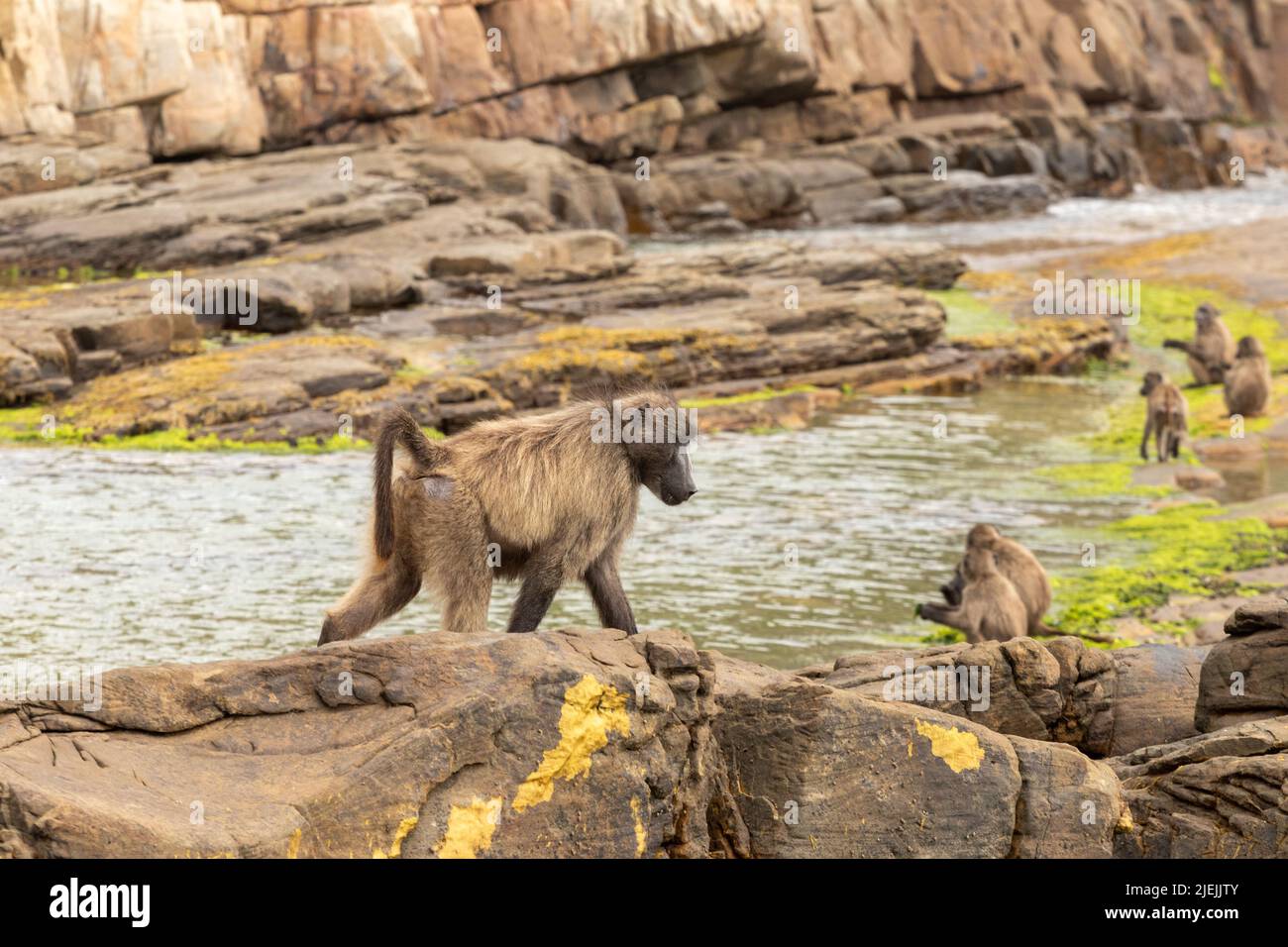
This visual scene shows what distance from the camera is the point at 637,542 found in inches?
673

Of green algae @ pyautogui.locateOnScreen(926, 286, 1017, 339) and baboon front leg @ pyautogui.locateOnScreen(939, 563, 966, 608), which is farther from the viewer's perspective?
green algae @ pyautogui.locateOnScreen(926, 286, 1017, 339)

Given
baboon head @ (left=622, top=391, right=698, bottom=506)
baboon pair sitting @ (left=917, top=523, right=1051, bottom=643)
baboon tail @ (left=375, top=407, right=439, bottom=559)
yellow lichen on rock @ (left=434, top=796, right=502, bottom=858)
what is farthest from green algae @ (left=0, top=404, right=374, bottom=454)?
yellow lichen on rock @ (left=434, top=796, right=502, bottom=858)

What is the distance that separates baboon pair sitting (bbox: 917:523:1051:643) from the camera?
Answer: 504 inches

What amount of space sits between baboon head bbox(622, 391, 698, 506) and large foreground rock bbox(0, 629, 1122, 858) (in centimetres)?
125

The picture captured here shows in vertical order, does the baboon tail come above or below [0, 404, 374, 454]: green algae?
above

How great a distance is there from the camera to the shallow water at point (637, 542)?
13.6m

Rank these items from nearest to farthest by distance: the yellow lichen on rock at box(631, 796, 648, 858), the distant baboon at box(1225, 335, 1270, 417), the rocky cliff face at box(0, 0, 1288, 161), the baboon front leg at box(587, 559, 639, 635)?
the yellow lichen on rock at box(631, 796, 648, 858) < the baboon front leg at box(587, 559, 639, 635) < the distant baboon at box(1225, 335, 1270, 417) < the rocky cliff face at box(0, 0, 1288, 161)

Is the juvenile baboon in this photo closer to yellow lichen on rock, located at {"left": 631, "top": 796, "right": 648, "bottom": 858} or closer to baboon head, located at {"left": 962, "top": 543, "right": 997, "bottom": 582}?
yellow lichen on rock, located at {"left": 631, "top": 796, "right": 648, "bottom": 858}

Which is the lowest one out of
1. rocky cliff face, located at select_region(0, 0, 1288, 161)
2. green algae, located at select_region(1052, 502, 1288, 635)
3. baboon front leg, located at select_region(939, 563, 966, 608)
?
green algae, located at select_region(1052, 502, 1288, 635)

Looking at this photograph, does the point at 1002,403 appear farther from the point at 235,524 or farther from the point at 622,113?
the point at 622,113

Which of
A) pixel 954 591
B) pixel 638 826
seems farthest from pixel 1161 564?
pixel 638 826

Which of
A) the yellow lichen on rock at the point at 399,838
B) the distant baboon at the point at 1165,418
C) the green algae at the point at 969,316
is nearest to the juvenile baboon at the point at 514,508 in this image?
A: the yellow lichen on rock at the point at 399,838

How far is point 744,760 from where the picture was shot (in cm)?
736

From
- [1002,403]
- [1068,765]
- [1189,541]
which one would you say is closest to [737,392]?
[1002,403]
